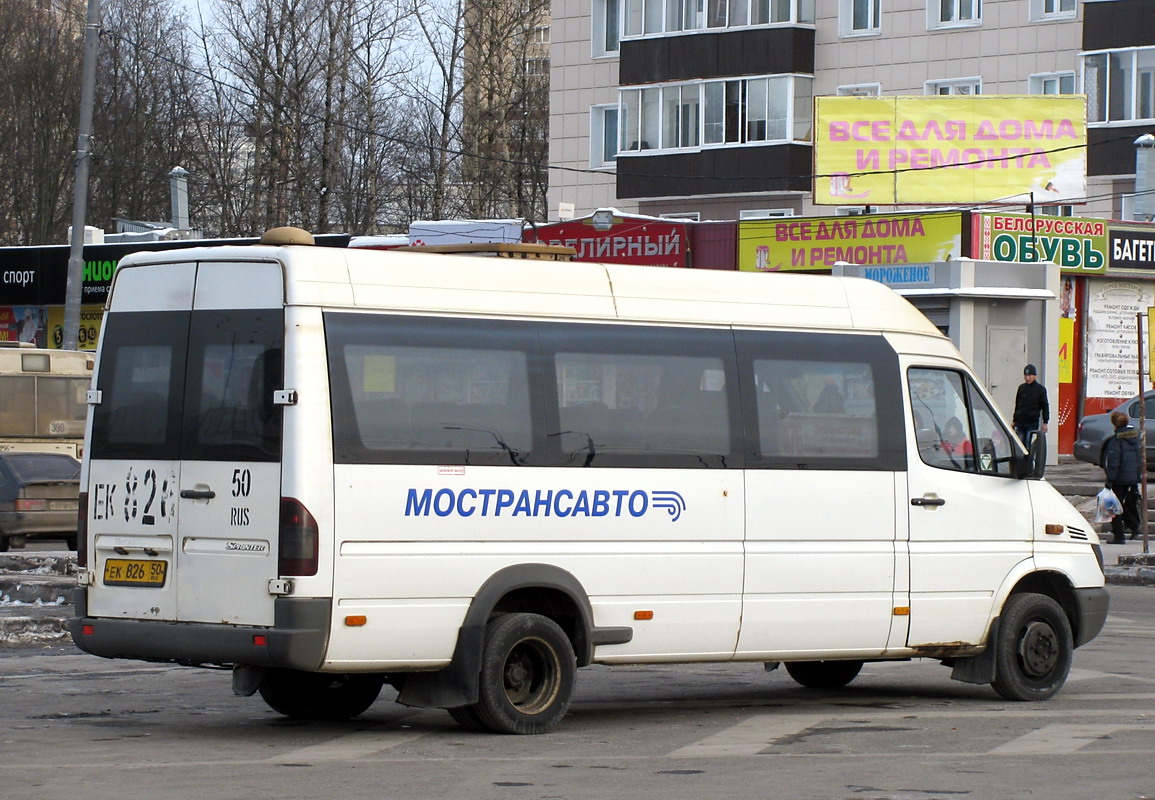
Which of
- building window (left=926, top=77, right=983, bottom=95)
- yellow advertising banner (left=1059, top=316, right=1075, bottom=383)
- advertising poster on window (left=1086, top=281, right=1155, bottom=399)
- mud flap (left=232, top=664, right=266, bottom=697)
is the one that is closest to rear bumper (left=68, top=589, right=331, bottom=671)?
mud flap (left=232, top=664, right=266, bottom=697)

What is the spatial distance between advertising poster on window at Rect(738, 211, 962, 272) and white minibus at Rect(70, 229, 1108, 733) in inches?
922

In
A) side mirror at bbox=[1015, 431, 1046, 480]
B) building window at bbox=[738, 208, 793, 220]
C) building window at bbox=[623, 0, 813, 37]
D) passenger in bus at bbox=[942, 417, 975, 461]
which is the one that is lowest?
side mirror at bbox=[1015, 431, 1046, 480]

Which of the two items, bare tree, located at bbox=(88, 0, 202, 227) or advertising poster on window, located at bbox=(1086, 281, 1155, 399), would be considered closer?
advertising poster on window, located at bbox=(1086, 281, 1155, 399)

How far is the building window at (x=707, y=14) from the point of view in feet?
155

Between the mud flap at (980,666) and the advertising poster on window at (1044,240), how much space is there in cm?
2353

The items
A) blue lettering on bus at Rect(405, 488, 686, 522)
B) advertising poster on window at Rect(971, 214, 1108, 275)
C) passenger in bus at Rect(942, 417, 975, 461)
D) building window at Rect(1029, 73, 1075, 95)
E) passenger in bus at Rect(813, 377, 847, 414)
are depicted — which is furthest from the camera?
building window at Rect(1029, 73, 1075, 95)

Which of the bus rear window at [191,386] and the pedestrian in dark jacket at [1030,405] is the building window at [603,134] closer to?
the pedestrian in dark jacket at [1030,405]

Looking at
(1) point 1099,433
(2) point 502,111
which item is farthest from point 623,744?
(2) point 502,111

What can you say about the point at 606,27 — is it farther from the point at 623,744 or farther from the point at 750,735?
the point at 623,744

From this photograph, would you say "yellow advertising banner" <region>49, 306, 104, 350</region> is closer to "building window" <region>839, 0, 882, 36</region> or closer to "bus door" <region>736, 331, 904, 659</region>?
"building window" <region>839, 0, 882, 36</region>

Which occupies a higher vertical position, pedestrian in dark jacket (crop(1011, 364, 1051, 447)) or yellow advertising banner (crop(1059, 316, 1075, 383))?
yellow advertising banner (crop(1059, 316, 1075, 383))

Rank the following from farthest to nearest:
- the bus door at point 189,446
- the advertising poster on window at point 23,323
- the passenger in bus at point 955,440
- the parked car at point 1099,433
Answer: the advertising poster on window at point 23,323 < the parked car at point 1099,433 < the passenger in bus at point 955,440 < the bus door at point 189,446

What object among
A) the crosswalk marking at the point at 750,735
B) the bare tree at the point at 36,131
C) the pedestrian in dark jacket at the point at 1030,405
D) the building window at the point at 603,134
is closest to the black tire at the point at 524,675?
the crosswalk marking at the point at 750,735

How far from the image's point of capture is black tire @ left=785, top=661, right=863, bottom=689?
466 inches
